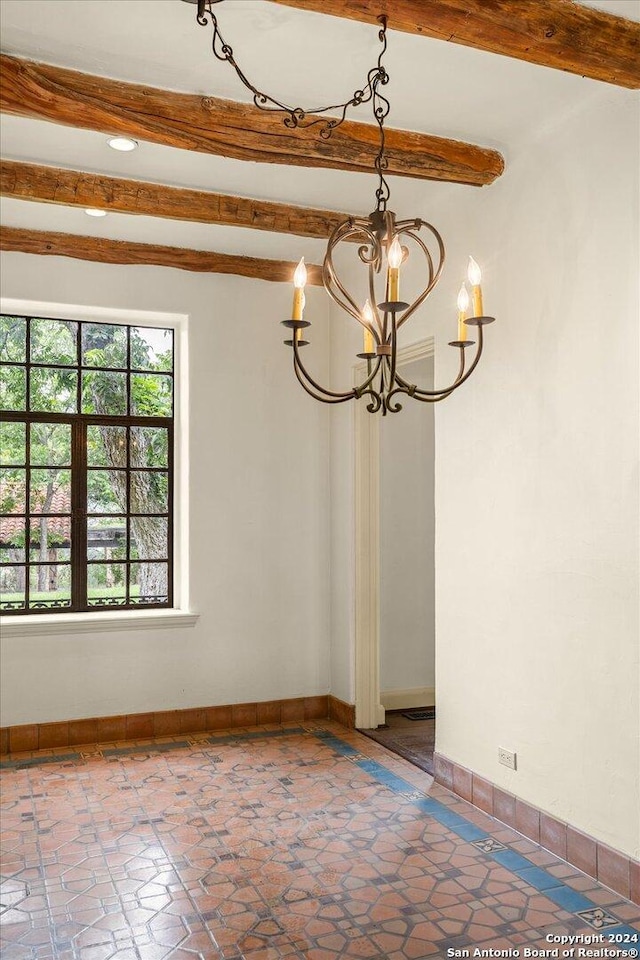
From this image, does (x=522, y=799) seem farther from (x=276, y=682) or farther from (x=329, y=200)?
(x=329, y=200)

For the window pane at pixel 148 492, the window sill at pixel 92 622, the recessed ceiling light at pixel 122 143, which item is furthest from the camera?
the window pane at pixel 148 492

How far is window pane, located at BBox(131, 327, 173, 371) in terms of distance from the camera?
5.16 m

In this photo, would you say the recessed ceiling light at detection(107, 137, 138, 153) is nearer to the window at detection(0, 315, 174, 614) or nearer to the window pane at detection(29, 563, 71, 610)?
the window at detection(0, 315, 174, 614)

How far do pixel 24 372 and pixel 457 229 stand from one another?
106 inches

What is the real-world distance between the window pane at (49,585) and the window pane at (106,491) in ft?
1.35

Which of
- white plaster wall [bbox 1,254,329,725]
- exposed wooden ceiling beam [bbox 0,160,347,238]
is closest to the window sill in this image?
white plaster wall [bbox 1,254,329,725]

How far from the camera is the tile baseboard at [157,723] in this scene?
4645 mm

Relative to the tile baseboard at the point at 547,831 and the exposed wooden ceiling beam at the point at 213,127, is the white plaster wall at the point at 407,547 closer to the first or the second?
the tile baseboard at the point at 547,831

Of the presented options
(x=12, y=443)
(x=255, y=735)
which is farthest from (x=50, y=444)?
(x=255, y=735)

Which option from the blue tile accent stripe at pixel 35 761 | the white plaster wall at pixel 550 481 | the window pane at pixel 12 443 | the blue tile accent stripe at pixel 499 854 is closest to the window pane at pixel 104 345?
the window pane at pixel 12 443

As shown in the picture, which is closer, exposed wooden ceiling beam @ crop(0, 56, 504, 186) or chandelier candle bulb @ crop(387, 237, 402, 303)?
chandelier candle bulb @ crop(387, 237, 402, 303)

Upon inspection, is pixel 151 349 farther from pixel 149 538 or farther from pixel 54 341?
pixel 149 538

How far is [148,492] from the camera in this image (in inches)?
204

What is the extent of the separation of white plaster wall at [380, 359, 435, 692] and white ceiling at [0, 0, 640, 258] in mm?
2045
